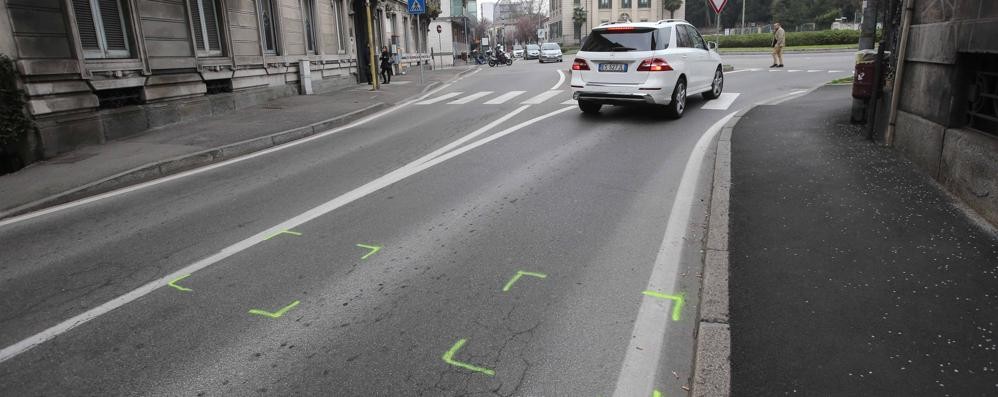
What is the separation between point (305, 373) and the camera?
3.19 metres

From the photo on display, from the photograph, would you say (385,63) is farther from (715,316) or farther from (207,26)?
(715,316)

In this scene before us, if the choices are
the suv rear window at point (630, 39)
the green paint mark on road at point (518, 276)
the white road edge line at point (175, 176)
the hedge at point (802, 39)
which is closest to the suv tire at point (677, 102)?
the suv rear window at point (630, 39)

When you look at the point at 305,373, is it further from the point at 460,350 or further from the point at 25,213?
the point at 25,213

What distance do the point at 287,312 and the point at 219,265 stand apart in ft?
3.91

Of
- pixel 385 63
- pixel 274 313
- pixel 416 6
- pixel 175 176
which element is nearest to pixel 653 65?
pixel 175 176

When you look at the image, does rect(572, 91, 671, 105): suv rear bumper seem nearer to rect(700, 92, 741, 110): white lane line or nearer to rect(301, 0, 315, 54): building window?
rect(700, 92, 741, 110): white lane line

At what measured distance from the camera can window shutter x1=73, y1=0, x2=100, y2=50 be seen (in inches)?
426

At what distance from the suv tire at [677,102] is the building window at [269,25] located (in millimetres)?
11499

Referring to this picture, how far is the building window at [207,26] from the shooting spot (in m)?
14.3

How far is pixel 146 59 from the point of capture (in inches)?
478

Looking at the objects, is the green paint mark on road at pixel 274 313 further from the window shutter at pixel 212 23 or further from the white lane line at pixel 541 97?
the window shutter at pixel 212 23

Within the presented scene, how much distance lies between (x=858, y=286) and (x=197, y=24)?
48.6ft

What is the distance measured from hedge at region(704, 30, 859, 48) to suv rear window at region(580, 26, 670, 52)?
31700mm

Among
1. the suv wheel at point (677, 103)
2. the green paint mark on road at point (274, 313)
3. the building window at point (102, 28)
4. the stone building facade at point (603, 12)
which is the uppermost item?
the stone building facade at point (603, 12)
